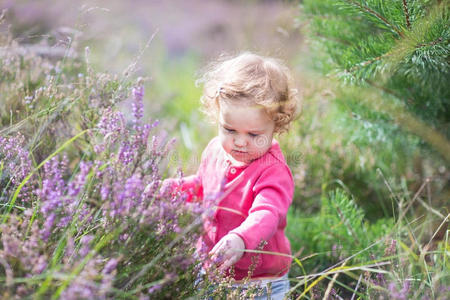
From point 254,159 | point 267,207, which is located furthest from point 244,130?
point 267,207

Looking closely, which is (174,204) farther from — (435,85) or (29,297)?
(435,85)

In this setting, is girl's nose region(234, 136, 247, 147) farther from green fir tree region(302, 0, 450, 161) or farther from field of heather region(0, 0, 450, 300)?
green fir tree region(302, 0, 450, 161)

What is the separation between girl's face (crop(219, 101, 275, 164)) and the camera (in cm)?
A: 193

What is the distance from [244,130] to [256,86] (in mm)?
207

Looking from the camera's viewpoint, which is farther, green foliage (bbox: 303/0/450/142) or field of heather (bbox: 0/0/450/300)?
green foliage (bbox: 303/0/450/142)

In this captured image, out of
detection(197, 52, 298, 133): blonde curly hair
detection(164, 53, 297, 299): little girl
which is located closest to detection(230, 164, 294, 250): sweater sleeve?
detection(164, 53, 297, 299): little girl

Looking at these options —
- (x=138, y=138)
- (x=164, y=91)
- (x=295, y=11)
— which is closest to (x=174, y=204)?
(x=138, y=138)

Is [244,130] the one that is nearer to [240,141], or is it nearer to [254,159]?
[240,141]

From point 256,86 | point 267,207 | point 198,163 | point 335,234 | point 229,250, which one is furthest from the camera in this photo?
point 198,163

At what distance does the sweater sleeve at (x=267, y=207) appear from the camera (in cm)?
176

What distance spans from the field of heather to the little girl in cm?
19

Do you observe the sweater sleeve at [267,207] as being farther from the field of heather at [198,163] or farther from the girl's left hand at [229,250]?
the field of heather at [198,163]

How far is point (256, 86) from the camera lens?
77.7 inches

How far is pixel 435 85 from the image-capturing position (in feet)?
7.73
